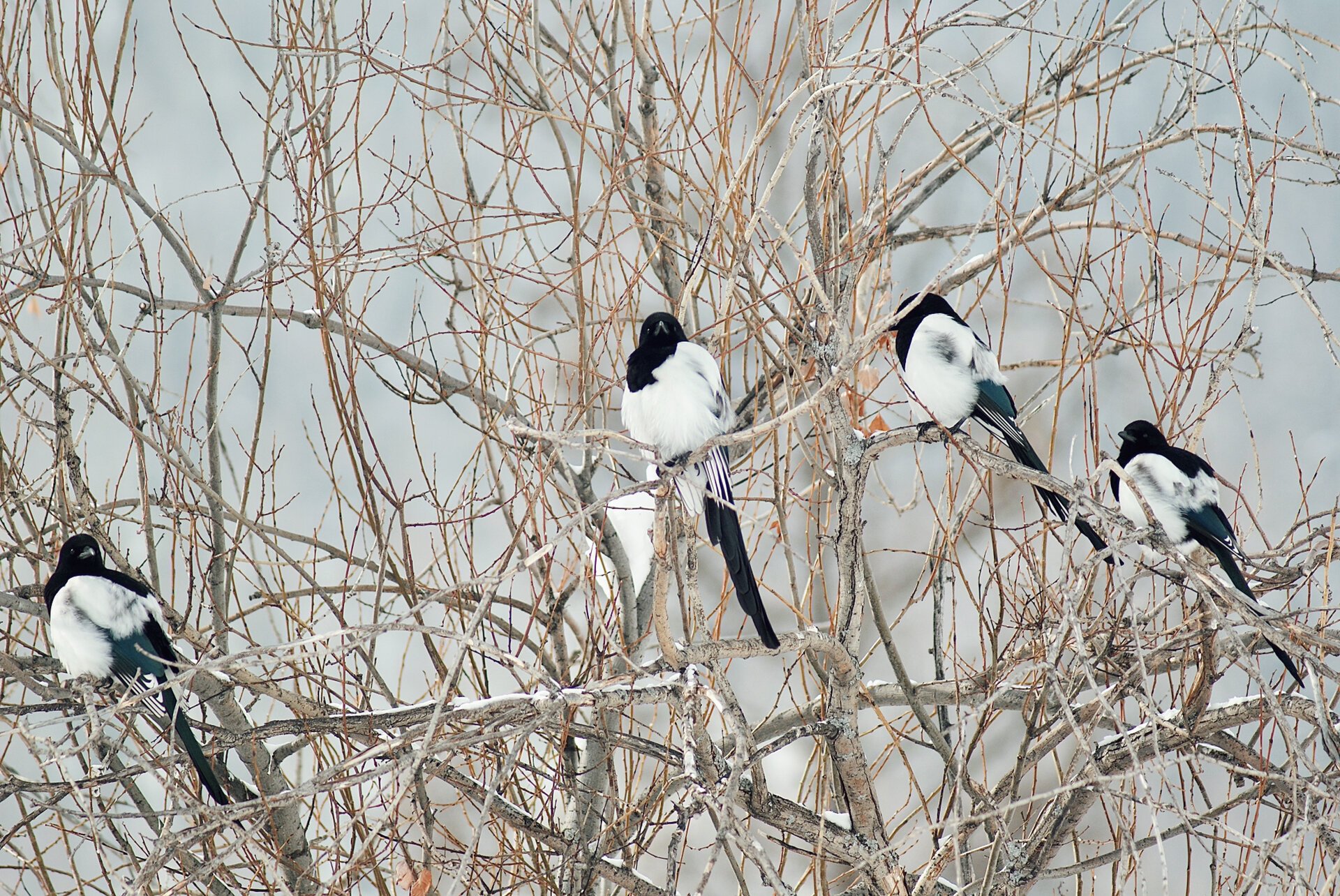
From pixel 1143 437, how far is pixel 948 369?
38cm

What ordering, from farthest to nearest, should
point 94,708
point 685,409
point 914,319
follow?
point 914,319 < point 685,409 < point 94,708

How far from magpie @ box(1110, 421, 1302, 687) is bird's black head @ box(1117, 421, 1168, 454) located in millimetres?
17

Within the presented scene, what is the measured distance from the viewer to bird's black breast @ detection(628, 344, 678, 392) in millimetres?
1698

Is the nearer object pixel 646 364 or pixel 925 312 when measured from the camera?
pixel 646 364

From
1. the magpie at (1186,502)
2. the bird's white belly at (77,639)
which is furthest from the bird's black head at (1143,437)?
the bird's white belly at (77,639)

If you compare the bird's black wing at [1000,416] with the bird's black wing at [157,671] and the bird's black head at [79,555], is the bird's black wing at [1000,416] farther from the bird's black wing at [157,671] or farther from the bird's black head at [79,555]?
the bird's black head at [79,555]

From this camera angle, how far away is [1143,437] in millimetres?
1882

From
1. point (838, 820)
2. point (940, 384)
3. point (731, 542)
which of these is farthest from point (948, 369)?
point (838, 820)

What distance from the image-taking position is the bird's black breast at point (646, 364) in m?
1.70

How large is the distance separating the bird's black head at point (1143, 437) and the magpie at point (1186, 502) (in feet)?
0.05

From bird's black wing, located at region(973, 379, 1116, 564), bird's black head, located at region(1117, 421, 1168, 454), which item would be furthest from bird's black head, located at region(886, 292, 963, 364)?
bird's black head, located at region(1117, 421, 1168, 454)

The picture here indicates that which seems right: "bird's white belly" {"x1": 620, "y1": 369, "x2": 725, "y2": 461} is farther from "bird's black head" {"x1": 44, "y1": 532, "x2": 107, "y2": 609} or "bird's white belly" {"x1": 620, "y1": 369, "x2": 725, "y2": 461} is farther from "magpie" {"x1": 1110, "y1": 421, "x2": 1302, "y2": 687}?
"bird's black head" {"x1": 44, "y1": 532, "x2": 107, "y2": 609}

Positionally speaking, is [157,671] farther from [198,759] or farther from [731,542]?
[731,542]

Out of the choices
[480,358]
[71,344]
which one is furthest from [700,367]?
[71,344]
